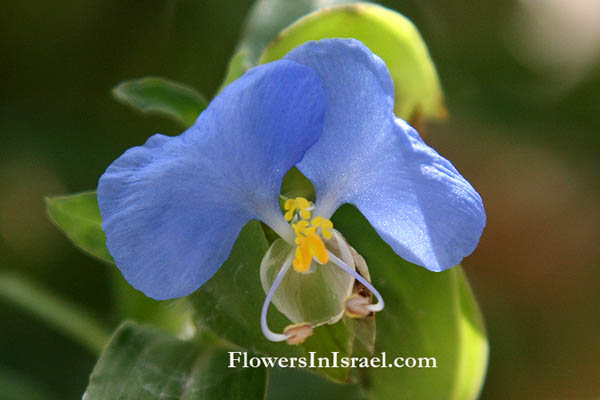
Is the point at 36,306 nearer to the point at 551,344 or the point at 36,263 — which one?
the point at 36,263

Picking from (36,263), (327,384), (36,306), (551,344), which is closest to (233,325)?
(327,384)

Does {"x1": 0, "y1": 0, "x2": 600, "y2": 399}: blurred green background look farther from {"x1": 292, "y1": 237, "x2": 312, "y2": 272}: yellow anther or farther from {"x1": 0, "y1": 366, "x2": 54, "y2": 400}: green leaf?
{"x1": 292, "y1": 237, "x2": 312, "y2": 272}: yellow anther

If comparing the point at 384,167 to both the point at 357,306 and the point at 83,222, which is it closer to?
the point at 357,306

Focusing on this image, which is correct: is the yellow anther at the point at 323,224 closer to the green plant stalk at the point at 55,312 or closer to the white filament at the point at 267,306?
the white filament at the point at 267,306

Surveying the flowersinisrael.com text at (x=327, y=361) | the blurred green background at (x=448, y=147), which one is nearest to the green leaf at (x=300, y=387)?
the flowersinisrael.com text at (x=327, y=361)

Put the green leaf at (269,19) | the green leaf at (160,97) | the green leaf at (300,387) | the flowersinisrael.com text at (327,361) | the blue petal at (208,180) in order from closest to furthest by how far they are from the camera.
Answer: the blue petal at (208,180)
the flowersinisrael.com text at (327,361)
the green leaf at (160,97)
the green leaf at (269,19)
the green leaf at (300,387)

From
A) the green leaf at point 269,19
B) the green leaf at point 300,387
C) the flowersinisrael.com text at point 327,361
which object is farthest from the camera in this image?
the green leaf at point 300,387

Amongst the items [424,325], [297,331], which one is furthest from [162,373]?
[424,325]
